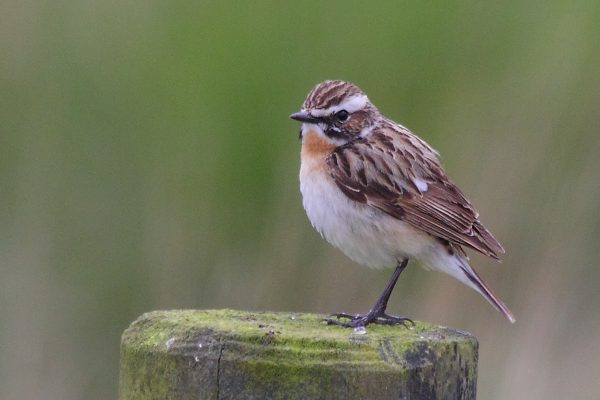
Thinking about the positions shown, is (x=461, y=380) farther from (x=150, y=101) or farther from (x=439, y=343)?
(x=150, y=101)

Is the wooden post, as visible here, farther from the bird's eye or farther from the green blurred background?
the green blurred background

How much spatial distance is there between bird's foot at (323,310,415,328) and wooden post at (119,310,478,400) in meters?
0.54

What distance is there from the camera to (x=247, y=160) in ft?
20.7

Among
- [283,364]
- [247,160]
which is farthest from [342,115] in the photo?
[283,364]

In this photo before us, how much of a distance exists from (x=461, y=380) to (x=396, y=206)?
1.85m

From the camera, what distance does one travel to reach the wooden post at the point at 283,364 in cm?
262

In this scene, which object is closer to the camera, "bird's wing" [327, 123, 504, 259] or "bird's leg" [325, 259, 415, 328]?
"bird's leg" [325, 259, 415, 328]

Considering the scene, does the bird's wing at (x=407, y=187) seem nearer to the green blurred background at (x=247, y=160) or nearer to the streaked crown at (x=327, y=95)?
the streaked crown at (x=327, y=95)

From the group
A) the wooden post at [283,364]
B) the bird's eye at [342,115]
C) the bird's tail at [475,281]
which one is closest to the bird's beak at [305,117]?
the bird's eye at [342,115]

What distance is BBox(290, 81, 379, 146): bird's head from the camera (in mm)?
4836

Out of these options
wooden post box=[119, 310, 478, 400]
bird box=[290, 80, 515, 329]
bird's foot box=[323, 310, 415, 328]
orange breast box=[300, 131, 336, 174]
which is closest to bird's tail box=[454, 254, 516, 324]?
bird box=[290, 80, 515, 329]

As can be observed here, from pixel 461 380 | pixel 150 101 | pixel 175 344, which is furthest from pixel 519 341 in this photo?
pixel 175 344

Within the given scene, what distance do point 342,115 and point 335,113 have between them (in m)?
0.04

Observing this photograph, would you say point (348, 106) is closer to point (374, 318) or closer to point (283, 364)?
point (374, 318)
